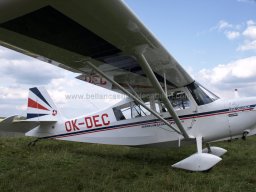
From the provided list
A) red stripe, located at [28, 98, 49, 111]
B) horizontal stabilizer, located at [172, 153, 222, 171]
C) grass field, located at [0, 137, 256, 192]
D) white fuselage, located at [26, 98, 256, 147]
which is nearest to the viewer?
grass field, located at [0, 137, 256, 192]

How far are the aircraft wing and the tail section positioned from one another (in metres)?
3.23

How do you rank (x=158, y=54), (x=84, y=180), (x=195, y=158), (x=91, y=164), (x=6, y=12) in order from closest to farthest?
(x=6, y=12)
(x=84, y=180)
(x=158, y=54)
(x=195, y=158)
(x=91, y=164)

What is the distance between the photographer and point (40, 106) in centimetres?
905

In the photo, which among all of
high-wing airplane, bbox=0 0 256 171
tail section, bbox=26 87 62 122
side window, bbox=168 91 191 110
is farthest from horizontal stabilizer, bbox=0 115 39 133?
side window, bbox=168 91 191 110

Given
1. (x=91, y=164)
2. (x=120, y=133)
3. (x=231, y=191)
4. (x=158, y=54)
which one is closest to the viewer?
(x=231, y=191)

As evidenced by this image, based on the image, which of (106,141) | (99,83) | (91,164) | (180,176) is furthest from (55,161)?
(180,176)

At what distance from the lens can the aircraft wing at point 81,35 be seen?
3.16 meters

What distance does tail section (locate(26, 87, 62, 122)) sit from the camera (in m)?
8.89

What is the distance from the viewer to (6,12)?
3139 mm

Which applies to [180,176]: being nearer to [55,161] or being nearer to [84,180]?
[84,180]

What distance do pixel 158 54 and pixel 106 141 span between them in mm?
3299

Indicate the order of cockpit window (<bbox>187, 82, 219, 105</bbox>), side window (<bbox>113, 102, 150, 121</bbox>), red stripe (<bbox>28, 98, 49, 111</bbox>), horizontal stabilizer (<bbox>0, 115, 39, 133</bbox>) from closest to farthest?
cockpit window (<bbox>187, 82, 219, 105</bbox>), horizontal stabilizer (<bbox>0, 115, 39, 133</bbox>), side window (<bbox>113, 102, 150, 121</bbox>), red stripe (<bbox>28, 98, 49, 111</bbox>)

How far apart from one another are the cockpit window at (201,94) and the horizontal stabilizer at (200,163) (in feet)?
4.80

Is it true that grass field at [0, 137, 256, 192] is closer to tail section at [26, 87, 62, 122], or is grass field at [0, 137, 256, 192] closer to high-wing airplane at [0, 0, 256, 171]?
high-wing airplane at [0, 0, 256, 171]
